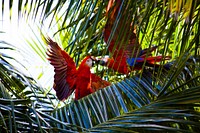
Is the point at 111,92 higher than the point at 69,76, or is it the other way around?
the point at 69,76

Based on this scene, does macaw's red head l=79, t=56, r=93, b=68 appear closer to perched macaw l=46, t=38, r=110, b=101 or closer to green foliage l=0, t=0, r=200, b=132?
perched macaw l=46, t=38, r=110, b=101

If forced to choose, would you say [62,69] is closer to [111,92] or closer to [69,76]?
[69,76]

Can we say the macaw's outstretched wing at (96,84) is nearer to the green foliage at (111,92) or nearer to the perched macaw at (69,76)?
the perched macaw at (69,76)

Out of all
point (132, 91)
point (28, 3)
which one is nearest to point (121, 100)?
point (132, 91)

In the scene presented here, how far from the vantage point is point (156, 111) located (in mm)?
986

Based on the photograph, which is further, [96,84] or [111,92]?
[96,84]

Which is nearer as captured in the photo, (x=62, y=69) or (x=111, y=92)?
(x=111, y=92)

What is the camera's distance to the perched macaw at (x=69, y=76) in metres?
1.41

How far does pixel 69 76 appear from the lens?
1.46 meters

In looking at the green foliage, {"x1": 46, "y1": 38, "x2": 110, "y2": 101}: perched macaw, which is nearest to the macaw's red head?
{"x1": 46, "y1": 38, "x2": 110, "y2": 101}: perched macaw

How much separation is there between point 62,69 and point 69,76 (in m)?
0.03

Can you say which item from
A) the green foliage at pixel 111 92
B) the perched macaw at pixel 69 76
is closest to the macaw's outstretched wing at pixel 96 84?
the perched macaw at pixel 69 76

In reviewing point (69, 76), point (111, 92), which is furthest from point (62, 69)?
point (111, 92)

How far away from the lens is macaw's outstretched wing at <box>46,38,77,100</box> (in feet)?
4.73
